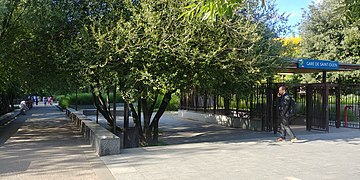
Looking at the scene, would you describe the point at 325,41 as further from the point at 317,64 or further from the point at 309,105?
the point at 317,64

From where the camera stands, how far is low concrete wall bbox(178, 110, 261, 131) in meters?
15.5

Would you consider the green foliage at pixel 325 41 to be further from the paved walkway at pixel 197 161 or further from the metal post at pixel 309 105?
the paved walkway at pixel 197 161

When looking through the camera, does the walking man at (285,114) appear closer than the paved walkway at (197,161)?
No

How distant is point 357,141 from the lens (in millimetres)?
11320

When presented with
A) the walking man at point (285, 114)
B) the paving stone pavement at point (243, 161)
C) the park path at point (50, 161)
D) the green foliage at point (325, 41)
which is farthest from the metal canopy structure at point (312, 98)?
the green foliage at point (325, 41)

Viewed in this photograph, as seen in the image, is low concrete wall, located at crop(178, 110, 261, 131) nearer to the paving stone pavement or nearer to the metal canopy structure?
the metal canopy structure

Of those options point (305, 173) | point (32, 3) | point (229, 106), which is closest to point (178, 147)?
point (305, 173)

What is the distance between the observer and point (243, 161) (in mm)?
8055

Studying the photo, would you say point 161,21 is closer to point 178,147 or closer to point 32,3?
point 178,147

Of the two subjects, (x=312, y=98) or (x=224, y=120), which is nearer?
(x=312, y=98)

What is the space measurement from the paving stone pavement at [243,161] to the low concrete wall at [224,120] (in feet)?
14.8

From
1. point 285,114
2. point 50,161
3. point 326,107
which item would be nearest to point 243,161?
point 285,114

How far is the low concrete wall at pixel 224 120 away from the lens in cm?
1547

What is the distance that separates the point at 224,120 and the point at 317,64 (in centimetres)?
619
